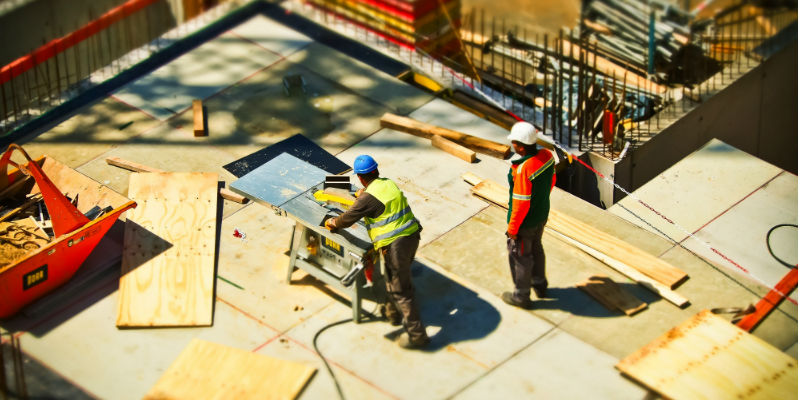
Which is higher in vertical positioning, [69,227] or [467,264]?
[69,227]

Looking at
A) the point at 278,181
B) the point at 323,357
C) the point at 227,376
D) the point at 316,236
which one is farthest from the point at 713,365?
the point at 278,181

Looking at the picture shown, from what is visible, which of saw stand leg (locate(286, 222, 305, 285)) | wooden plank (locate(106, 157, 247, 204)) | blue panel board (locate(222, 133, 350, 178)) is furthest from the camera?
blue panel board (locate(222, 133, 350, 178))

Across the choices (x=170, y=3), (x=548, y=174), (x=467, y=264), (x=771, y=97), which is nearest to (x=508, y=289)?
(x=467, y=264)

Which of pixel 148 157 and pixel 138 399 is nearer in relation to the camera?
pixel 138 399

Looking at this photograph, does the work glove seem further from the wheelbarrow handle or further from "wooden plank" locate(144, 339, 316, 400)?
the wheelbarrow handle

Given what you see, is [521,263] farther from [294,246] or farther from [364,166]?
[294,246]

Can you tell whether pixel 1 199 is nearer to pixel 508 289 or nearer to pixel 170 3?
pixel 508 289

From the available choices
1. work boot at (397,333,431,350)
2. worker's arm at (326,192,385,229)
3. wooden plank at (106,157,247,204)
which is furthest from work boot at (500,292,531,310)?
wooden plank at (106,157,247,204)

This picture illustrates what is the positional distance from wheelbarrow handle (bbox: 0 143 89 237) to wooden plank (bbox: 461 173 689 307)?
4557 millimetres

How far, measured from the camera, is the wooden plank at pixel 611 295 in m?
10.1

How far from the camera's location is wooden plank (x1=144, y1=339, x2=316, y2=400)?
8.95 meters

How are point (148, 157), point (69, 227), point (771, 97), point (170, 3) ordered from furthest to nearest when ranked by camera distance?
1. point (170, 3)
2. point (771, 97)
3. point (148, 157)
4. point (69, 227)

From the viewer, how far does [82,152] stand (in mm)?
12969

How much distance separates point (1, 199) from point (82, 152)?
187 centimetres
